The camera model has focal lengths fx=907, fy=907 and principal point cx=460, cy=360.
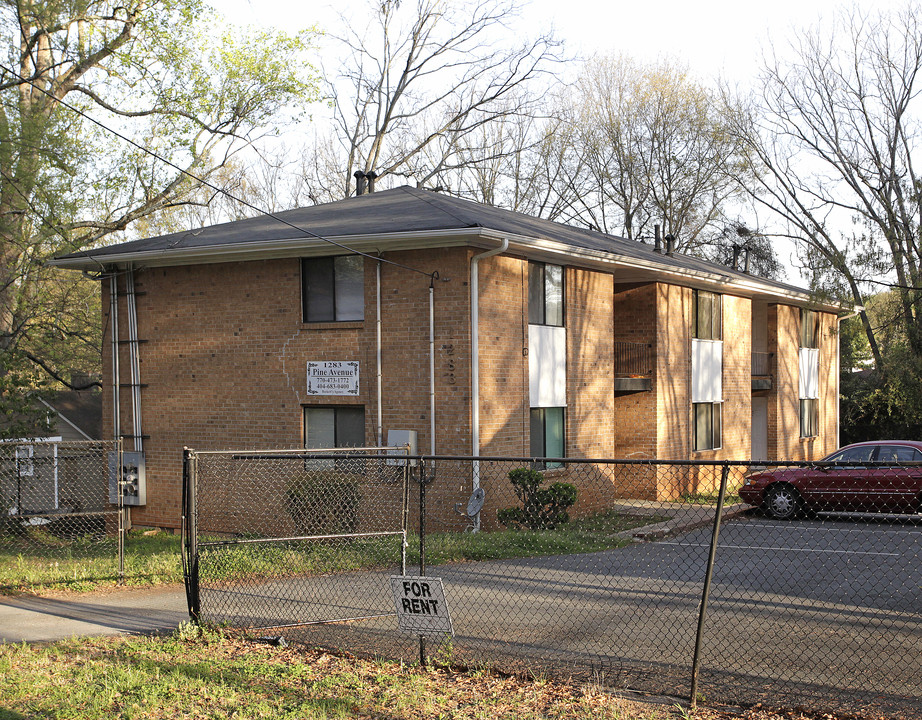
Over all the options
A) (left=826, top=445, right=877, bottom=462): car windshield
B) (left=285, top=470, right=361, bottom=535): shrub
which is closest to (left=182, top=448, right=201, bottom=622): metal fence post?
(left=285, top=470, right=361, bottom=535): shrub

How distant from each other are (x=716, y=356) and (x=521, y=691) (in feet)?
63.2

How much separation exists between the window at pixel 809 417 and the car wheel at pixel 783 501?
1256 centimetres

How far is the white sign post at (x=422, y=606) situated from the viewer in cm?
663

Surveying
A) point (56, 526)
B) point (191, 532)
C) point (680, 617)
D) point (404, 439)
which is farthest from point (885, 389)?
point (191, 532)

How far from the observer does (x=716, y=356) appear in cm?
2431

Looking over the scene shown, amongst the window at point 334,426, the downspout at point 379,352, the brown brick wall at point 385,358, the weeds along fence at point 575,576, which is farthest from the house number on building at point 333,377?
the weeds along fence at point 575,576

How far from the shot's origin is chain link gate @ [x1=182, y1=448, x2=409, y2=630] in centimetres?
809

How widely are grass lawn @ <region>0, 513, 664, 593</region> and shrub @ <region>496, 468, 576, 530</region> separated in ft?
1.43

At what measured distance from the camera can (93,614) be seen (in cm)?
906

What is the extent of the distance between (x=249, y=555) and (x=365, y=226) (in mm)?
6680

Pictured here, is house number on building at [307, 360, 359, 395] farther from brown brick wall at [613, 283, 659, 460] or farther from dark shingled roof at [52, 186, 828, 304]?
brown brick wall at [613, 283, 659, 460]

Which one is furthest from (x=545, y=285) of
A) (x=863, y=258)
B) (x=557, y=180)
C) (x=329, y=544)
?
(x=557, y=180)

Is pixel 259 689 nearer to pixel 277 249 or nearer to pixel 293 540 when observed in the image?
pixel 293 540

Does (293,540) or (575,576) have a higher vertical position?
(293,540)
